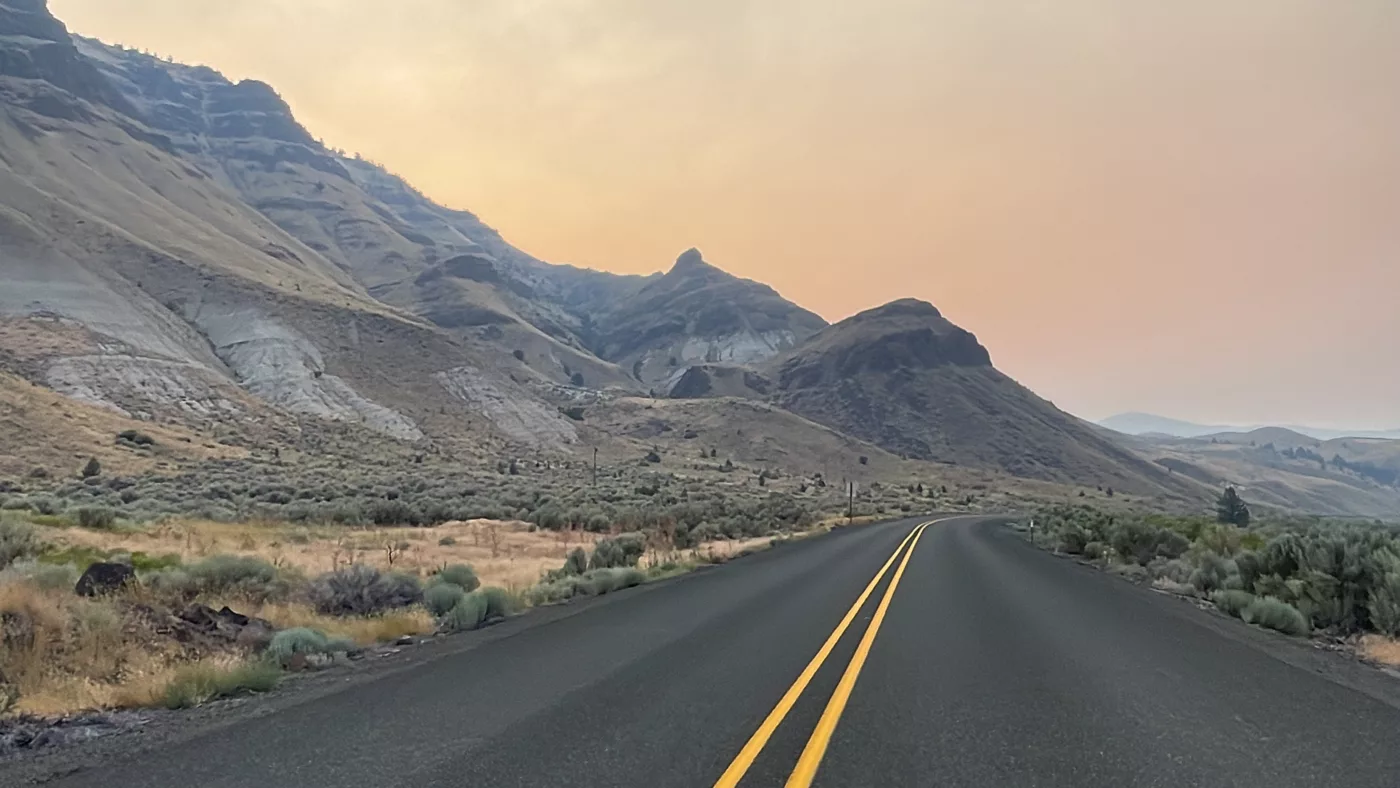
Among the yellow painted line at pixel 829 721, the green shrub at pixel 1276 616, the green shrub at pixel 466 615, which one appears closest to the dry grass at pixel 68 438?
the green shrub at pixel 466 615

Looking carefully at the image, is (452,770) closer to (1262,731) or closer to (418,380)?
(1262,731)

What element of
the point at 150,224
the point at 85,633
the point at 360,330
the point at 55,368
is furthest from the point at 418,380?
the point at 85,633

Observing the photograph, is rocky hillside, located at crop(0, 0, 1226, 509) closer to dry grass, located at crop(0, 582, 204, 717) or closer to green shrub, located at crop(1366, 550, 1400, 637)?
dry grass, located at crop(0, 582, 204, 717)

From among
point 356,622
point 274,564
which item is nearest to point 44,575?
point 356,622

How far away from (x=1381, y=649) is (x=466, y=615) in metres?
11.4

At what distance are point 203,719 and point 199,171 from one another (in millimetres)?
176911

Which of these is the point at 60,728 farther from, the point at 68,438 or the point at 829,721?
the point at 68,438

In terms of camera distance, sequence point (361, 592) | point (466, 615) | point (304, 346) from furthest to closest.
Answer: point (304, 346) < point (361, 592) < point (466, 615)

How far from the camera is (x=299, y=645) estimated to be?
9.41 meters

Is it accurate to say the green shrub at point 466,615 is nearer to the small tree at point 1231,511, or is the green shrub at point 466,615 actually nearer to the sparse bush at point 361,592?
the sparse bush at point 361,592

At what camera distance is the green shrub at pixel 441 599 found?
42.6 feet

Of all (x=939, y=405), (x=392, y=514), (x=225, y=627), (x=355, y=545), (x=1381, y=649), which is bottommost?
(x=355, y=545)

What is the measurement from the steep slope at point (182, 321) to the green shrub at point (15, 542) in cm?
5232

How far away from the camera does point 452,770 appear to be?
5613 mm
